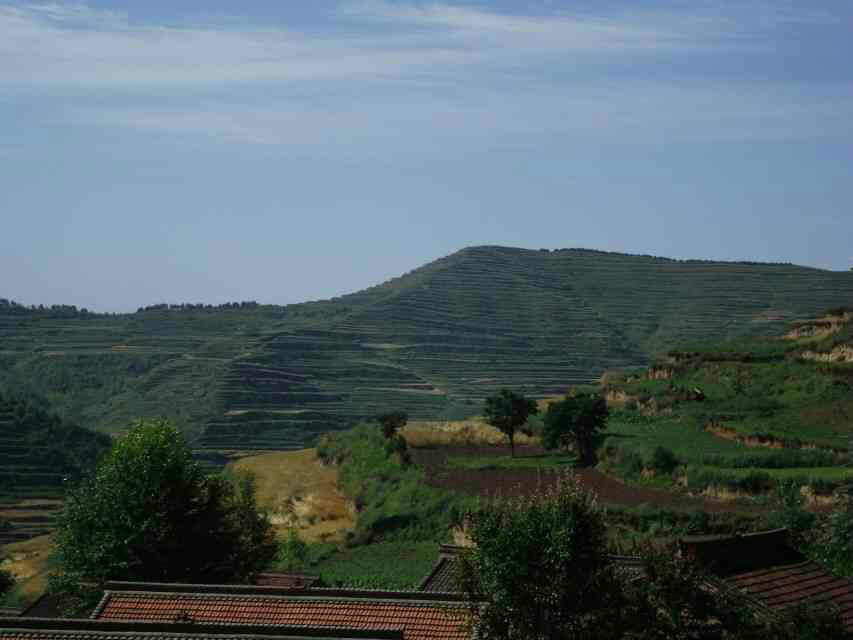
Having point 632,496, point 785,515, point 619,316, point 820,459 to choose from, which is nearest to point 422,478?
point 632,496

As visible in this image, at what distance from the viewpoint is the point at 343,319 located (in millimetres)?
160875

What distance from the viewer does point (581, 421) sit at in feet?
192

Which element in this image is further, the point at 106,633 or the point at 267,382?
the point at 267,382

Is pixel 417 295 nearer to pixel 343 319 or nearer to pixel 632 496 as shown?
pixel 343 319

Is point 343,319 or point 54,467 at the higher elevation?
point 343,319

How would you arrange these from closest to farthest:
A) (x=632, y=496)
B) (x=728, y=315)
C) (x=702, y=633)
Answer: (x=702, y=633), (x=632, y=496), (x=728, y=315)

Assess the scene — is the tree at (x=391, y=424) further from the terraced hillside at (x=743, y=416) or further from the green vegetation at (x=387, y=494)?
the terraced hillside at (x=743, y=416)

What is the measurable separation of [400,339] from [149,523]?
112 meters

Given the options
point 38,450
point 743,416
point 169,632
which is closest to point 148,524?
point 169,632

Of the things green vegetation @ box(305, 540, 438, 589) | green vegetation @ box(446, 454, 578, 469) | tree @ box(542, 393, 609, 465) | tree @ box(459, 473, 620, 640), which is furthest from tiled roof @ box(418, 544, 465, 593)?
green vegetation @ box(446, 454, 578, 469)

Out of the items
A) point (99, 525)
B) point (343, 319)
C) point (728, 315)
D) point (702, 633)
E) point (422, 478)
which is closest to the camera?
point (702, 633)

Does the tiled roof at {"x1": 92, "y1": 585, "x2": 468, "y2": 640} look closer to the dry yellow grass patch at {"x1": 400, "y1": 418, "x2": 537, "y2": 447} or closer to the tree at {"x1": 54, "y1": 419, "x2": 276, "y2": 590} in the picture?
the tree at {"x1": 54, "y1": 419, "x2": 276, "y2": 590}

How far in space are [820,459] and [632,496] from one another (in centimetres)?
715

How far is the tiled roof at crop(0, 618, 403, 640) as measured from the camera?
22750 millimetres
